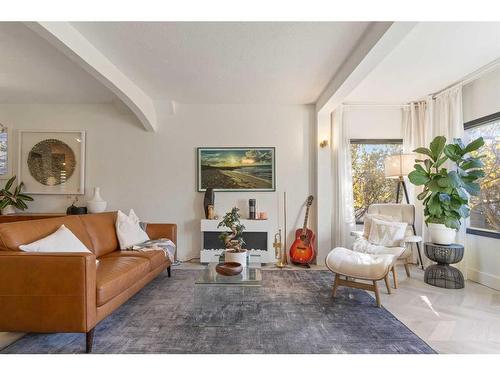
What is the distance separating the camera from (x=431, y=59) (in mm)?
2766

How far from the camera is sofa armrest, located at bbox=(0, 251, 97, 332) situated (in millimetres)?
1653

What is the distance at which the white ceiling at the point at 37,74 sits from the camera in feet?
7.83

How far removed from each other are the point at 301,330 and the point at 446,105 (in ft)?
11.4

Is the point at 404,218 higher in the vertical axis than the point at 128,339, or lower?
higher

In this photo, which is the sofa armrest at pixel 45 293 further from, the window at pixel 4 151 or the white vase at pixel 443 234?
the white vase at pixel 443 234

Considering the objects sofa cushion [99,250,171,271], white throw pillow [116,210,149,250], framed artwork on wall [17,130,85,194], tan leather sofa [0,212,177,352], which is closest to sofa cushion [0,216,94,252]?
tan leather sofa [0,212,177,352]

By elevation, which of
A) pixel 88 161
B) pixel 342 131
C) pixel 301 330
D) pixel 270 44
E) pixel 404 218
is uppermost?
pixel 270 44

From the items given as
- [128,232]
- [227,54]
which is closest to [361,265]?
[227,54]

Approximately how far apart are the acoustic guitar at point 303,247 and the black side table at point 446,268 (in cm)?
146

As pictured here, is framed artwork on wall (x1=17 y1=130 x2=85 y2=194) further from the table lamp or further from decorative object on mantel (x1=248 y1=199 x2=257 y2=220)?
the table lamp

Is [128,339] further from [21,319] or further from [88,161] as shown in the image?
[88,161]

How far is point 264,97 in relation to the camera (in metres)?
3.84

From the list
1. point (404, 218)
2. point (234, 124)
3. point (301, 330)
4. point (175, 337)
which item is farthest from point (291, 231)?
point (175, 337)

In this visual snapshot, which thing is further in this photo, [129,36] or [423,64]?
[423,64]
